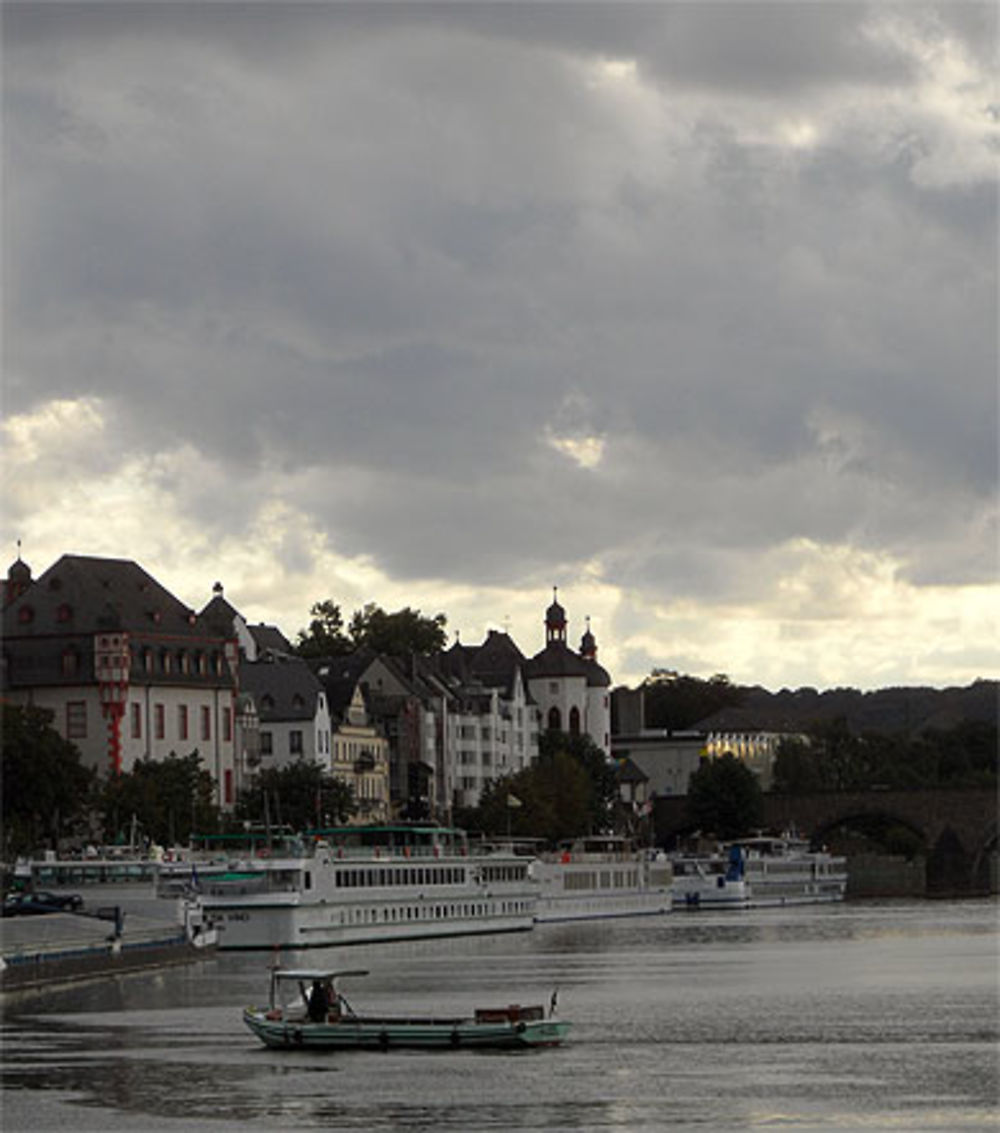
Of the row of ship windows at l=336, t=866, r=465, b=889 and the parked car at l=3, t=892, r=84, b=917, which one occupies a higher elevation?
the row of ship windows at l=336, t=866, r=465, b=889

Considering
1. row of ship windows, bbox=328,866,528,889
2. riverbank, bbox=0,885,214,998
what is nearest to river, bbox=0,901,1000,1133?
riverbank, bbox=0,885,214,998

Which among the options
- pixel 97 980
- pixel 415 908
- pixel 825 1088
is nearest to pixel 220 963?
pixel 97 980

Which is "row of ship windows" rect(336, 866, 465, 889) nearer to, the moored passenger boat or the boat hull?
the moored passenger boat

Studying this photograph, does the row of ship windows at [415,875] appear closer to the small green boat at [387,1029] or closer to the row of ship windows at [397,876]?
the row of ship windows at [397,876]

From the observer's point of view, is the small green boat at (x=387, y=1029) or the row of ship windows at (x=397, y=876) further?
the row of ship windows at (x=397, y=876)

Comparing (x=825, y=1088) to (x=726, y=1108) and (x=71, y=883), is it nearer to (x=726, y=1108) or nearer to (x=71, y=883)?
(x=726, y=1108)

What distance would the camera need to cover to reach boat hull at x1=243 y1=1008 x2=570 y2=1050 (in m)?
86.0

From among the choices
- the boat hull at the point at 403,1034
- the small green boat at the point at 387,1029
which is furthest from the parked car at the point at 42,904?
the boat hull at the point at 403,1034

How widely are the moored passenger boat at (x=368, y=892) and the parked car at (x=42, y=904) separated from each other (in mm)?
6757

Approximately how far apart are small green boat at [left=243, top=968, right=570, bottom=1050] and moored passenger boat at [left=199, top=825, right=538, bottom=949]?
65929mm

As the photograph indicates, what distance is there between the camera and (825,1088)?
3059 inches

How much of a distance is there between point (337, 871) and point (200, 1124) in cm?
9239

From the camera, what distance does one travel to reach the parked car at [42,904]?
15362cm

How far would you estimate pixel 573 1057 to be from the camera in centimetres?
8631
